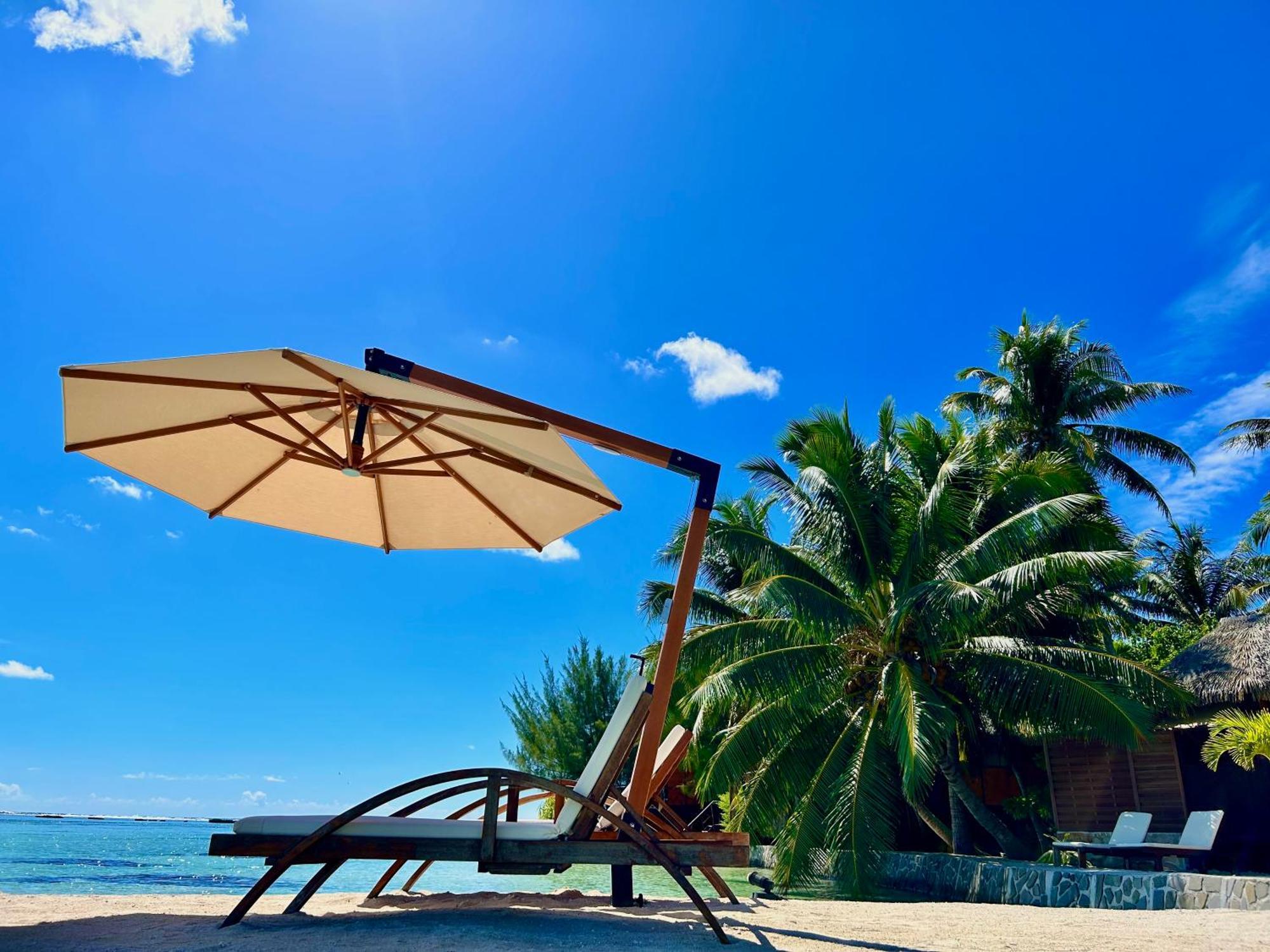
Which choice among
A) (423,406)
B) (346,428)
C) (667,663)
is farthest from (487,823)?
(346,428)

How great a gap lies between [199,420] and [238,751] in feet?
137

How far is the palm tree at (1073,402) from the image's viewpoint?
18.0 meters

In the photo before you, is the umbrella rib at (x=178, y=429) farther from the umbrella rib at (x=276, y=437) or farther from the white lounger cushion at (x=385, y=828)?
the white lounger cushion at (x=385, y=828)

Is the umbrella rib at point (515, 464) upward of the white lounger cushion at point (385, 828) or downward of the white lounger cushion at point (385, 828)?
upward

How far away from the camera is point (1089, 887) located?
8141mm

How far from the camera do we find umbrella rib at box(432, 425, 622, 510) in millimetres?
4652

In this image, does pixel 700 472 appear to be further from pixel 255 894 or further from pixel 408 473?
pixel 255 894

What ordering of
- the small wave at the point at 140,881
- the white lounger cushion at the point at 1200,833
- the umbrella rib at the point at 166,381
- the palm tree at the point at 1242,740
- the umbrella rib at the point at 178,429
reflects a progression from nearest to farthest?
the umbrella rib at the point at 166,381, the umbrella rib at the point at 178,429, the palm tree at the point at 1242,740, the white lounger cushion at the point at 1200,833, the small wave at the point at 140,881

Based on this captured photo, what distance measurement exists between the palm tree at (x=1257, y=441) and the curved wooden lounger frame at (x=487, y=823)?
2144 centimetres

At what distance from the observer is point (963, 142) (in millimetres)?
13898

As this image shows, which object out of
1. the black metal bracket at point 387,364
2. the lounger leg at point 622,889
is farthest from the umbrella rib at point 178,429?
the lounger leg at point 622,889

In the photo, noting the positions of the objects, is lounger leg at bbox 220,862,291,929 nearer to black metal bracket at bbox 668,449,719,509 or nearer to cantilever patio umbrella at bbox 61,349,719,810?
cantilever patio umbrella at bbox 61,349,719,810

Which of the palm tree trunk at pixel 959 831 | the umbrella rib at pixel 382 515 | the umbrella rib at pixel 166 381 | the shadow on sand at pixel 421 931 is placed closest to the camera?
the shadow on sand at pixel 421 931

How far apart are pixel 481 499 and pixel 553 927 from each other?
8.56ft
